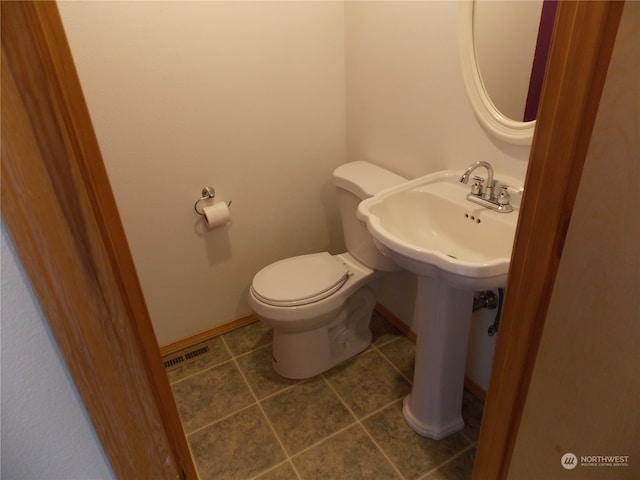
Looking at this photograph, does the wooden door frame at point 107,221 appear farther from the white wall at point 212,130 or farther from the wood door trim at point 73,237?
the white wall at point 212,130

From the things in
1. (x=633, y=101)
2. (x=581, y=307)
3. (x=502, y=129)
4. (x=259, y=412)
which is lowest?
(x=259, y=412)

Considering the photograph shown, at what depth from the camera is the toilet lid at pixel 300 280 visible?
1.68 metres

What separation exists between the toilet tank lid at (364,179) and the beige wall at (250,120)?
0.22ft

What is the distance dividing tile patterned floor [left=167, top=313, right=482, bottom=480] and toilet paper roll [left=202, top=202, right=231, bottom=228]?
650mm

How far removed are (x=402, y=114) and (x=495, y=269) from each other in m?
0.88

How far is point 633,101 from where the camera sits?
0.55 meters

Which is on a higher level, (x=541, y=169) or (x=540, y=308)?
(x=541, y=169)

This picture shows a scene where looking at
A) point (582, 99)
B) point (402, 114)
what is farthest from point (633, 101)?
point (402, 114)

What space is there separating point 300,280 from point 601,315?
1212mm

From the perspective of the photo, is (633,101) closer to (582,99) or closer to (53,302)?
(582,99)

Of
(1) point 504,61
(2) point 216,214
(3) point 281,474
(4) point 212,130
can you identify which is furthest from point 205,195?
(1) point 504,61

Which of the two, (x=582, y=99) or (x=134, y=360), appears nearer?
(x=582, y=99)

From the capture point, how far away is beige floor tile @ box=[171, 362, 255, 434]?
1729 mm

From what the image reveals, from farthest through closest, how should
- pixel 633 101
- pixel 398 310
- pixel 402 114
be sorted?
pixel 398 310 < pixel 402 114 < pixel 633 101
